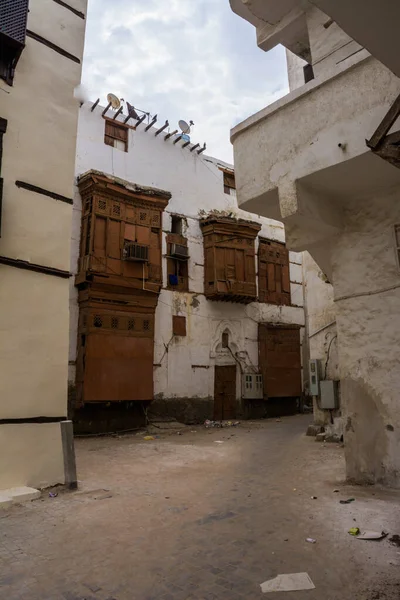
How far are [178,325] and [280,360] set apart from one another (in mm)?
5089

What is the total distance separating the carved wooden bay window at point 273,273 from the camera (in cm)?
1844

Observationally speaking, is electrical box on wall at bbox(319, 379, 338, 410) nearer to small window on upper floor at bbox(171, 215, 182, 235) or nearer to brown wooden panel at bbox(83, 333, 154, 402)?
brown wooden panel at bbox(83, 333, 154, 402)

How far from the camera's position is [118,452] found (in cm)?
953

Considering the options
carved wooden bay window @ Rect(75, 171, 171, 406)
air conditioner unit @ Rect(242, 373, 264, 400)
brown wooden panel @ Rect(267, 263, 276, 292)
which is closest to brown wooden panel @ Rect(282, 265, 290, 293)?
brown wooden panel @ Rect(267, 263, 276, 292)

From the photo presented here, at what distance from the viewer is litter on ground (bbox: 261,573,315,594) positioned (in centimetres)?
279

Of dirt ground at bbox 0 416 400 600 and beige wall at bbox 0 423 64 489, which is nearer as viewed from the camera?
dirt ground at bbox 0 416 400 600

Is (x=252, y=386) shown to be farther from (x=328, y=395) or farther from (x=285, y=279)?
(x=328, y=395)

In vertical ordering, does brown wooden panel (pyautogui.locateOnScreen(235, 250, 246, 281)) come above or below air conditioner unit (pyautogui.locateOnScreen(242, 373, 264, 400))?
above

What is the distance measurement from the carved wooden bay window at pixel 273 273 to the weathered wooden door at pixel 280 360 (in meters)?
1.40

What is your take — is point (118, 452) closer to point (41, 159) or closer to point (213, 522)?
point (213, 522)

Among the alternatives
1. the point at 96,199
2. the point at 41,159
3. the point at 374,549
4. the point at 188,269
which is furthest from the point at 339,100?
the point at 188,269

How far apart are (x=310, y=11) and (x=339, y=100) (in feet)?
7.12

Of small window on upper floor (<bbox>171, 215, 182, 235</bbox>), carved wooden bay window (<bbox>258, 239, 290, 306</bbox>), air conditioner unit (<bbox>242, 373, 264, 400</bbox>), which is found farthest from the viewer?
carved wooden bay window (<bbox>258, 239, 290, 306</bbox>)

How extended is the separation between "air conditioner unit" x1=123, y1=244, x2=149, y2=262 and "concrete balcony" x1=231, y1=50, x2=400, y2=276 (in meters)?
7.95
